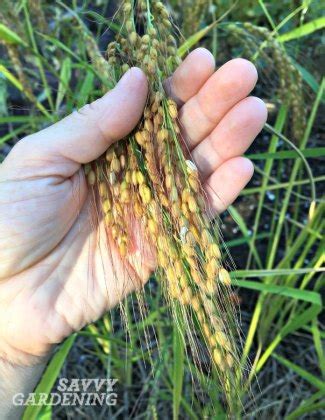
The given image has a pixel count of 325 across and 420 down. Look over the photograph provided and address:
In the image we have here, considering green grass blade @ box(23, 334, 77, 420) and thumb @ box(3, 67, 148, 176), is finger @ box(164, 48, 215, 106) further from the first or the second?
green grass blade @ box(23, 334, 77, 420)

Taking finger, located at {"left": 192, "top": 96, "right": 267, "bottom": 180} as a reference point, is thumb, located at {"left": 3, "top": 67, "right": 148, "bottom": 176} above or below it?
above

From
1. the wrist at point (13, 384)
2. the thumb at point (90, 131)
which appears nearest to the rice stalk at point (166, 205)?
the thumb at point (90, 131)

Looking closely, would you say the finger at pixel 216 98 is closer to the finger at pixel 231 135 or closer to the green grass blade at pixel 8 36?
the finger at pixel 231 135

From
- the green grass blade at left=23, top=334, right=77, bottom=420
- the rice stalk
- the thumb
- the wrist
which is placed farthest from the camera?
the wrist

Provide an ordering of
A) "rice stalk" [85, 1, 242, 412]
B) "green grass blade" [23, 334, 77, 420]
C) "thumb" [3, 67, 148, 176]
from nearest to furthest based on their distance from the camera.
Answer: "rice stalk" [85, 1, 242, 412]
"thumb" [3, 67, 148, 176]
"green grass blade" [23, 334, 77, 420]

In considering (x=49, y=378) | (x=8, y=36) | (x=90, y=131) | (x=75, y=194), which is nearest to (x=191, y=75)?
(x=90, y=131)

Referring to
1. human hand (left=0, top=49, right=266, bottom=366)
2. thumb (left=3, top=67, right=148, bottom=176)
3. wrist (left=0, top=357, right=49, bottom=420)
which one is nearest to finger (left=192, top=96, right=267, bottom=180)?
human hand (left=0, top=49, right=266, bottom=366)

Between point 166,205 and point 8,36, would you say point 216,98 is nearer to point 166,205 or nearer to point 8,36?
point 166,205
